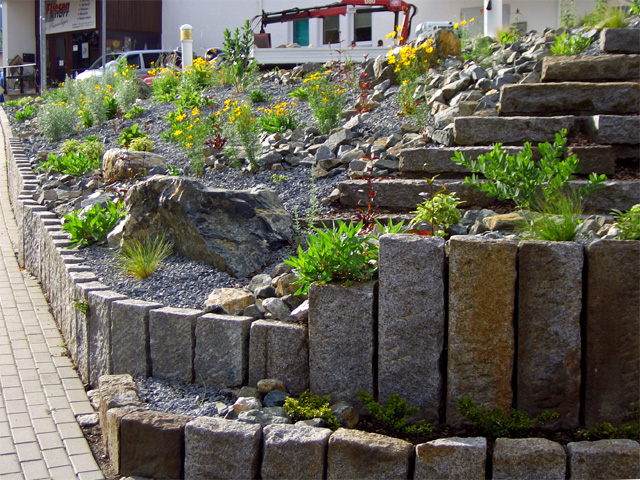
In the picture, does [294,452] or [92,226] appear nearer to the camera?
[294,452]

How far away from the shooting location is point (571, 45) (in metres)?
7.37

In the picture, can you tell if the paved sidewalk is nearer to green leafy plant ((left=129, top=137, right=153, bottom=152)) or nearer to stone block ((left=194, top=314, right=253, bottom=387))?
stone block ((left=194, top=314, right=253, bottom=387))

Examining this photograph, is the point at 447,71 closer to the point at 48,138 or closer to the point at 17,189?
the point at 17,189

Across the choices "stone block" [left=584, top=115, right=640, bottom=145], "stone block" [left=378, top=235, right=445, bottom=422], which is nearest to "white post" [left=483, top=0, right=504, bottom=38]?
"stone block" [left=584, top=115, right=640, bottom=145]

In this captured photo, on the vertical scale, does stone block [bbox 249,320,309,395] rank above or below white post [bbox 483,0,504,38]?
below

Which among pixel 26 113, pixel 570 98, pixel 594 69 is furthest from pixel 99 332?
pixel 26 113

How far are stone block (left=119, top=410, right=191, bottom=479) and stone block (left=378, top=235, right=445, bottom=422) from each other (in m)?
1.18

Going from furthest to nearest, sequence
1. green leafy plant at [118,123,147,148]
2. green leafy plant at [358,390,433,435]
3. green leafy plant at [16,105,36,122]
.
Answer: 1. green leafy plant at [16,105,36,122]
2. green leafy plant at [118,123,147,148]
3. green leafy plant at [358,390,433,435]

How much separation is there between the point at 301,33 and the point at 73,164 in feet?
46.1

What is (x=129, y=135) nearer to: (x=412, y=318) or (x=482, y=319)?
(x=412, y=318)

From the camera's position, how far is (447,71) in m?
8.46

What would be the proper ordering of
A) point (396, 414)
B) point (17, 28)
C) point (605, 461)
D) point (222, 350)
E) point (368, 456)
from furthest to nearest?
1. point (17, 28)
2. point (222, 350)
3. point (396, 414)
4. point (368, 456)
5. point (605, 461)

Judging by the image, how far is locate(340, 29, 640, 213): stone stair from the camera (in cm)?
578

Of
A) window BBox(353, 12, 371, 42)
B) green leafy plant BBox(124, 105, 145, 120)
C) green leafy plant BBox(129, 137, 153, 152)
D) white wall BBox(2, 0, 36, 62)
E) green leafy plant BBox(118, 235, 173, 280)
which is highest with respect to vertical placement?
white wall BBox(2, 0, 36, 62)
